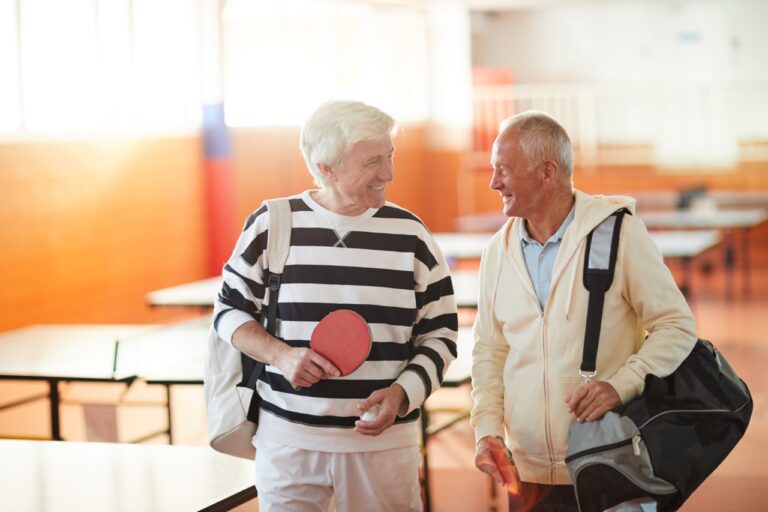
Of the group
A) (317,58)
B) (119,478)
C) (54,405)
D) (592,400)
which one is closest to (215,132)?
(317,58)

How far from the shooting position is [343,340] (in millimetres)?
2225

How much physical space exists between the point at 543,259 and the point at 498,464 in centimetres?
44

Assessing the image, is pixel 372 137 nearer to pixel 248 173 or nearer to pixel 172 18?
pixel 172 18

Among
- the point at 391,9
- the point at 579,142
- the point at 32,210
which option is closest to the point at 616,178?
the point at 579,142

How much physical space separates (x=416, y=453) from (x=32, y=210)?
6.34 m

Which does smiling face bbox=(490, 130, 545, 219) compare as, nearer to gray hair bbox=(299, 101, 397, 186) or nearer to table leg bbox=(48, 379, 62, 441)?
gray hair bbox=(299, 101, 397, 186)

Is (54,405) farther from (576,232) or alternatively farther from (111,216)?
(111,216)

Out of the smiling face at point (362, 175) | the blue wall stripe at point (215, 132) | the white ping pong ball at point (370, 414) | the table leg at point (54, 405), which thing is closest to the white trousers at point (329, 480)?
the white ping pong ball at point (370, 414)

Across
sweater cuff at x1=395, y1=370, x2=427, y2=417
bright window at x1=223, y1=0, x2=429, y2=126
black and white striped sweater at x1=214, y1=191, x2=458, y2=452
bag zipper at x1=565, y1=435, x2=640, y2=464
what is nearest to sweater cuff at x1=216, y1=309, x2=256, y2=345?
black and white striped sweater at x1=214, y1=191, x2=458, y2=452

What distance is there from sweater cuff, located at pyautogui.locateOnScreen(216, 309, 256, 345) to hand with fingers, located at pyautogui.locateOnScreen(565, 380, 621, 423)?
70cm

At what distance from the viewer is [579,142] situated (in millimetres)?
15312

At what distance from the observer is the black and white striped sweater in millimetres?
2312

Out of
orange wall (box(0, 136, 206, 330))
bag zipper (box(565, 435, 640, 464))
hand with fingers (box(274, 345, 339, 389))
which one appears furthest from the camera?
orange wall (box(0, 136, 206, 330))

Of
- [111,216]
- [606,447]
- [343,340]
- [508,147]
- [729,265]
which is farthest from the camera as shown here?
[729,265]
